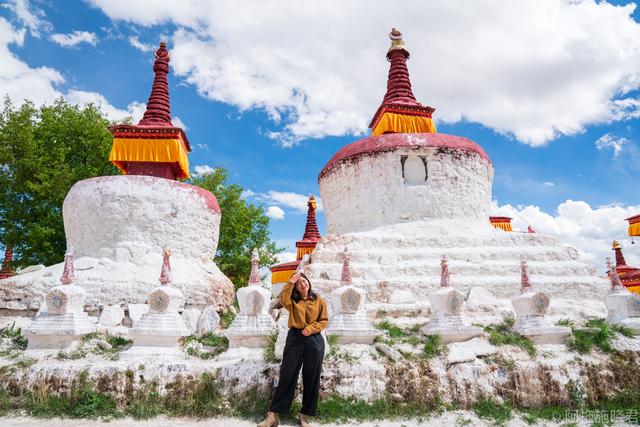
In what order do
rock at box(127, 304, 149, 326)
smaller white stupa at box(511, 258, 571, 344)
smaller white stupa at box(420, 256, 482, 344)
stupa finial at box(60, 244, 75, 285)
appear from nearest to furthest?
smaller white stupa at box(420, 256, 482, 344) → smaller white stupa at box(511, 258, 571, 344) → stupa finial at box(60, 244, 75, 285) → rock at box(127, 304, 149, 326)

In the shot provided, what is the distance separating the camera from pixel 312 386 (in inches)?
202

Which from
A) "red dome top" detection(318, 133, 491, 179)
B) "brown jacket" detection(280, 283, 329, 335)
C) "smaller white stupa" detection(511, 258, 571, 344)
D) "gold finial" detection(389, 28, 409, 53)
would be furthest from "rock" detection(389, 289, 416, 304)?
"gold finial" detection(389, 28, 409, 53)

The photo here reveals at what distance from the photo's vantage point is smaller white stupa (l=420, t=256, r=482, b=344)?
6.64 m

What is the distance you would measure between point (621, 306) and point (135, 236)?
10.0 meters

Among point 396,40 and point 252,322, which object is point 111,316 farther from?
point 396,40

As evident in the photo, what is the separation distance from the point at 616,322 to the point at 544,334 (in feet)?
5.77

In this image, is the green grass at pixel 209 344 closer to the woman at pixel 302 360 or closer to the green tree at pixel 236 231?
the woman at pixel 302 360

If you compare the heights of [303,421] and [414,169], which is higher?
[414,169]

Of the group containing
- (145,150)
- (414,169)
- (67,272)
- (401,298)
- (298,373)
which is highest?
(145,150)

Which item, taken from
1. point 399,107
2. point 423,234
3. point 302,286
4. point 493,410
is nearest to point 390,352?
point 493,410

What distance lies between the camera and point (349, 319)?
259 inches

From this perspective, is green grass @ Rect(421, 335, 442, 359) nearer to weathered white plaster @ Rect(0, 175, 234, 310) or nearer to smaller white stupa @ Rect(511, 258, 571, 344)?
smaller white stupa @ Rect(511, 258, 571, 344)

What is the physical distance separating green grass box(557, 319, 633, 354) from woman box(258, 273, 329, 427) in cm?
442

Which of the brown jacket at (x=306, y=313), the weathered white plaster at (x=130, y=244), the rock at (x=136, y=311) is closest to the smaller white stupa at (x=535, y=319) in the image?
the brown jacket at (x=306, y=313)
